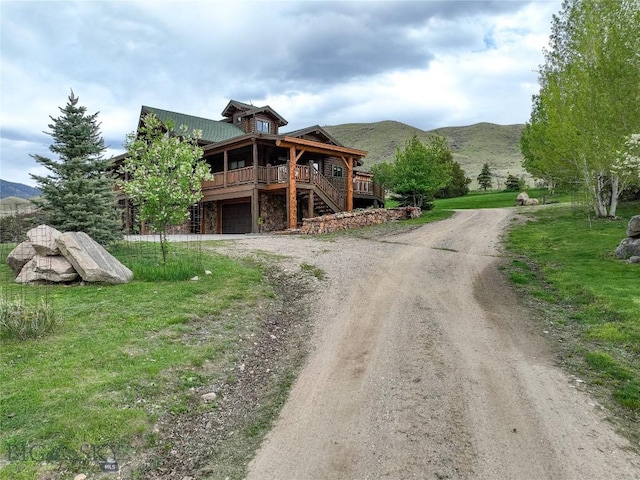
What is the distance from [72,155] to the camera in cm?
1190

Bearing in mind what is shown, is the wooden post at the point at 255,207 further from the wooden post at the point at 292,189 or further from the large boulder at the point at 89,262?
the large boulder at the point at 89,262

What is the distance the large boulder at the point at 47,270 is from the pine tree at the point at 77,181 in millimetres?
2715

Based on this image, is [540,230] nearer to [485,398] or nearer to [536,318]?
[536,318]

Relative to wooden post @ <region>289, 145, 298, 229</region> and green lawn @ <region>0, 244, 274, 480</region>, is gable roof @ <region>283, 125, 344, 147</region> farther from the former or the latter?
green lawn @ <region>0, 244, 274, 480</region>

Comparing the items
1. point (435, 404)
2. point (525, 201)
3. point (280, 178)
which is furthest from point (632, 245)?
point (525, 201)

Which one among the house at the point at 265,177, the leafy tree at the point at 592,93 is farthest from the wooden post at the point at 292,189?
the leafy tree at the point at 592,93

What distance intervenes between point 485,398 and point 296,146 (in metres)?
17.7


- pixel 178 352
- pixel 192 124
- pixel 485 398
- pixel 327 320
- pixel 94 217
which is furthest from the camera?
pixel 192 124

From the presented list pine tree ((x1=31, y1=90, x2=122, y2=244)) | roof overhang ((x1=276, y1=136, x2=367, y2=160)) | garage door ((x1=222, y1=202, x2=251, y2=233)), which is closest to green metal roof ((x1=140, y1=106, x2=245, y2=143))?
garage door ((x1=222, y1=202, x2=251, y2=233))

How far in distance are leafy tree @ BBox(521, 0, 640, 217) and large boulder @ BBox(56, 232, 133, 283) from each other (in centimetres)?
1178

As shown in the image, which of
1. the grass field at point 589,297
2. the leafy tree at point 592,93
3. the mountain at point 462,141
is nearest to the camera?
the grass field at point 589,297

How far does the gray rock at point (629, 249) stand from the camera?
10.5 metres

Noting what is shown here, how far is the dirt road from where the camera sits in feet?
10.6

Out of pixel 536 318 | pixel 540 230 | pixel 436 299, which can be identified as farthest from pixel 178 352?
pixel 540 230
